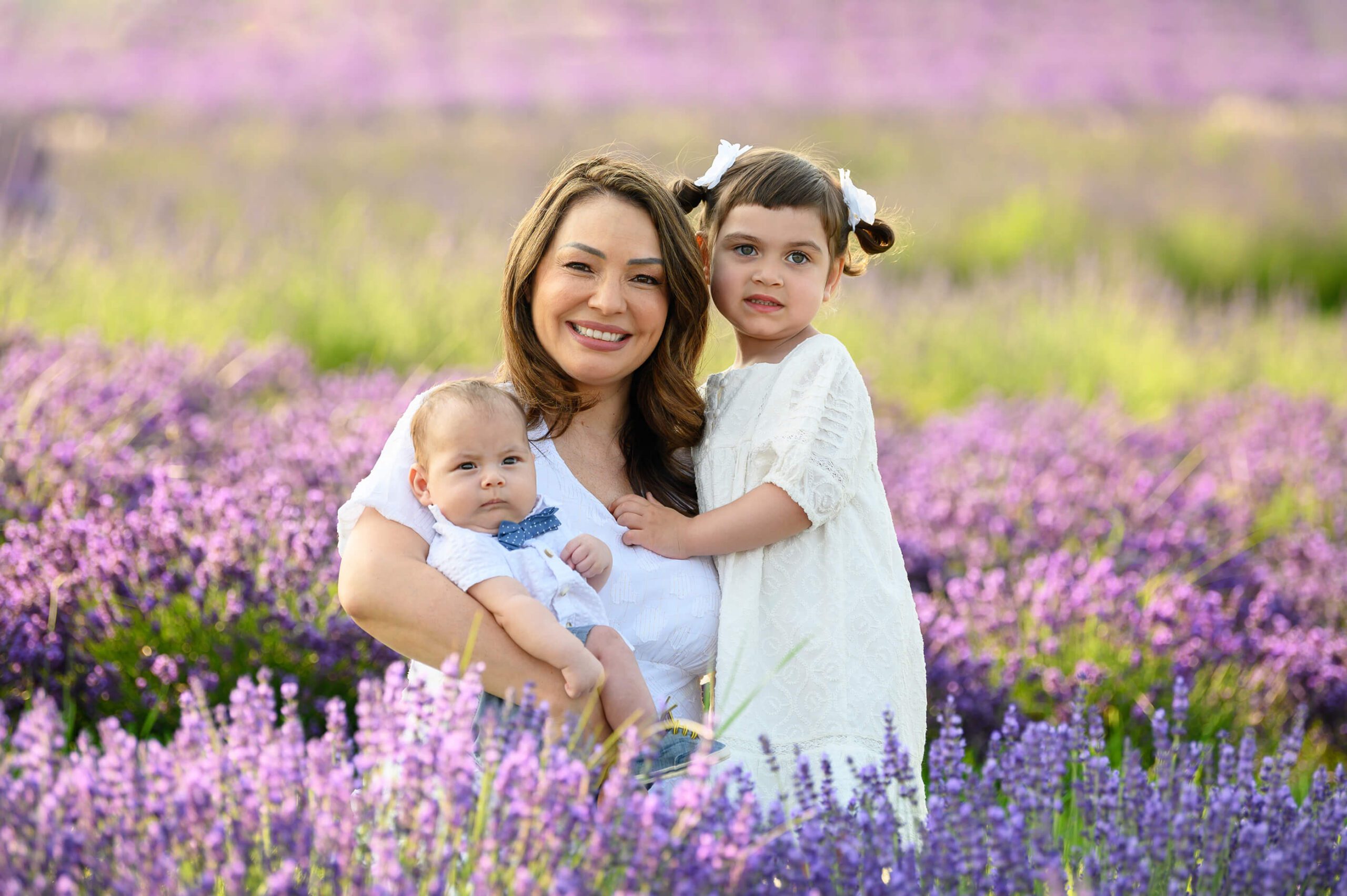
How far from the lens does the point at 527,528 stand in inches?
80.0

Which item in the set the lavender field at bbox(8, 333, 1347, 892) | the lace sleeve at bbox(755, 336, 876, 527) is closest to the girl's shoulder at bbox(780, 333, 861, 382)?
the lace sleeve at bbox(755, 336, 876, 527)

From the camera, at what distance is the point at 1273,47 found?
1902 centimetres

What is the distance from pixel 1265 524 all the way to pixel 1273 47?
697 inches

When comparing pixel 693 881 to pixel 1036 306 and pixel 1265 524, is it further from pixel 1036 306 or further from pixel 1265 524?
pixel 1036 306

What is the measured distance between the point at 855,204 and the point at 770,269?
0.95ft

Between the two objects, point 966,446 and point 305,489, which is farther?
point 966,446

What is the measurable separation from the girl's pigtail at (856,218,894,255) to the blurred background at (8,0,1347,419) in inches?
2.0

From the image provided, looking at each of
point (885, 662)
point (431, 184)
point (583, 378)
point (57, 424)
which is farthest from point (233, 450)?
point (431, 184)

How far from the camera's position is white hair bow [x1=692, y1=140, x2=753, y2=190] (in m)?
2.43

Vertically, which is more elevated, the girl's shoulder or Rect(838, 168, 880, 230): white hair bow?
Rect(838, 168, 880, 230): white hair bow

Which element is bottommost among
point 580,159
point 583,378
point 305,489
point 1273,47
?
point 305,489

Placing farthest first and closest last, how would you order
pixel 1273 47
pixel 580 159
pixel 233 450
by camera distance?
pixel 1273 47
pixel 233 450
pixel 580 159

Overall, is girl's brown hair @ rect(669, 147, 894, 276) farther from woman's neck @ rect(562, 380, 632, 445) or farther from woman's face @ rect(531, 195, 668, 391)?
woman's neck @ rect(562, 380, 632, 445)

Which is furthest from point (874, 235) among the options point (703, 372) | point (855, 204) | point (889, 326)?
Result: point (889, 326)
